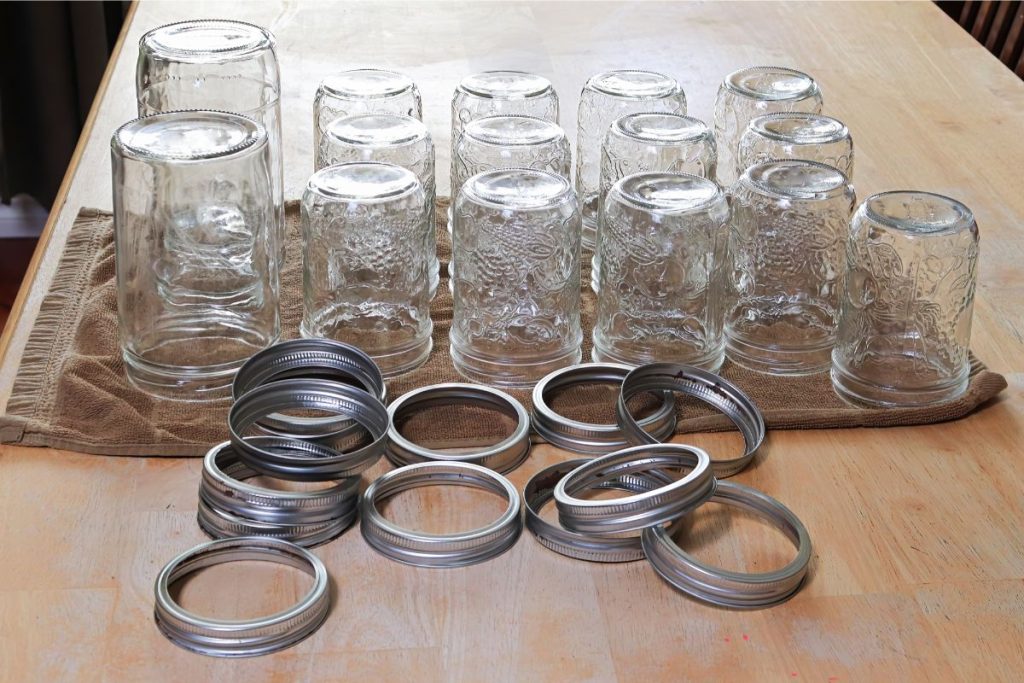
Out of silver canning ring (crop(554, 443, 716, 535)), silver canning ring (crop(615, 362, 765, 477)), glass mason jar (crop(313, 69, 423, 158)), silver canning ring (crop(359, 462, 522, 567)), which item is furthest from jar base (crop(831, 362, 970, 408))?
glass mason jar (crop(313, 69, 423, 158))

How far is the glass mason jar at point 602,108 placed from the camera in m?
1.37

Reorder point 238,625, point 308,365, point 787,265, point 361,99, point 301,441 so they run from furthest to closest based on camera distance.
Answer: point 361,99, point 787,265, point 308,365, point 301,441, point 238,625

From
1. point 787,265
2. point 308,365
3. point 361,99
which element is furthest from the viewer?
point 361,99

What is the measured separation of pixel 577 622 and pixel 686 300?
37 centimetres

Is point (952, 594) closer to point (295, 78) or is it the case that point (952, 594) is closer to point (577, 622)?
point (577, 622)

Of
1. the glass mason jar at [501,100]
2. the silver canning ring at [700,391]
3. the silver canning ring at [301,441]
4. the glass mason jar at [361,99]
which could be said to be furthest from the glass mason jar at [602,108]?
the silver canning ring at [301,441]

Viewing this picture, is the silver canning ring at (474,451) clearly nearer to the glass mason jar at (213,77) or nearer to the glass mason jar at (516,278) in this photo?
the glass mason jar at (516,278)

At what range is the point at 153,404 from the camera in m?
1.07

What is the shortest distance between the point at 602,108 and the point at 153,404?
58cm

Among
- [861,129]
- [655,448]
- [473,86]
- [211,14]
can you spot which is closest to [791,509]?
[655,448]

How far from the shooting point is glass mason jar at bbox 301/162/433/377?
1.11 meters

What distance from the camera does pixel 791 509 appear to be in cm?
96

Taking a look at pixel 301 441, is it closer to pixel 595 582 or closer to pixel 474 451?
pixel 474 451

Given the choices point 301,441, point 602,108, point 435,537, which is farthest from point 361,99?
point 435,537
